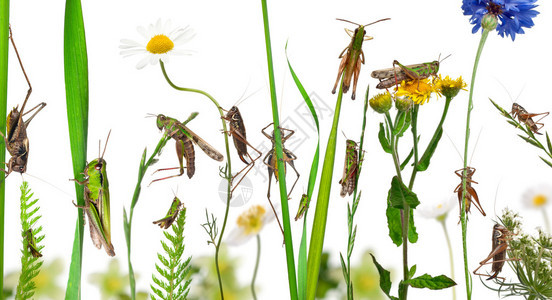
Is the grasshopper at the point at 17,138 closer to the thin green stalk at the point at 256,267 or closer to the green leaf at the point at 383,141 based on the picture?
the thin green stalk at the point at 256,267

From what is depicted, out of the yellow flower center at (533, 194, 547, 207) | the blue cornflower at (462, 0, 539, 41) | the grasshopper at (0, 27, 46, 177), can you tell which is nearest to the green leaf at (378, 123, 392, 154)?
the blue cornflower at (462, 0, 539, 41)

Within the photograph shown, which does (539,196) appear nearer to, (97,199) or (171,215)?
(171,215)

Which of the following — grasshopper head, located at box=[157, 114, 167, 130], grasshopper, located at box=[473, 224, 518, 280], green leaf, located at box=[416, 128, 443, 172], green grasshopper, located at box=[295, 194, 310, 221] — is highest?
grasshopper head, located at box=[157, 114, 167, 130]

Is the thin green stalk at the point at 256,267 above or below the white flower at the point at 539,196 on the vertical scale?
below

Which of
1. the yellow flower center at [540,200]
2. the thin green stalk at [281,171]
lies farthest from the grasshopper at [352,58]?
the yellow flower center at [540,200]

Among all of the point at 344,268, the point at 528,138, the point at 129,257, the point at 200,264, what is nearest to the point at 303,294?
the point at 344,268

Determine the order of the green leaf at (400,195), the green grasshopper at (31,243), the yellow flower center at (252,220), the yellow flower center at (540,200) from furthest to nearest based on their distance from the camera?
the yellow flower center at (540,200)
the yellow flower center at (252,220)
the green grasshopper at (31,243)
the green leaf at (400,195)

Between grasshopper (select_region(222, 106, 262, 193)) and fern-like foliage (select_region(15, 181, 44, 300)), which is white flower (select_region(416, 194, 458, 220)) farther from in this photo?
fern-like foliage (select_region(15, 181, 44, 300))
